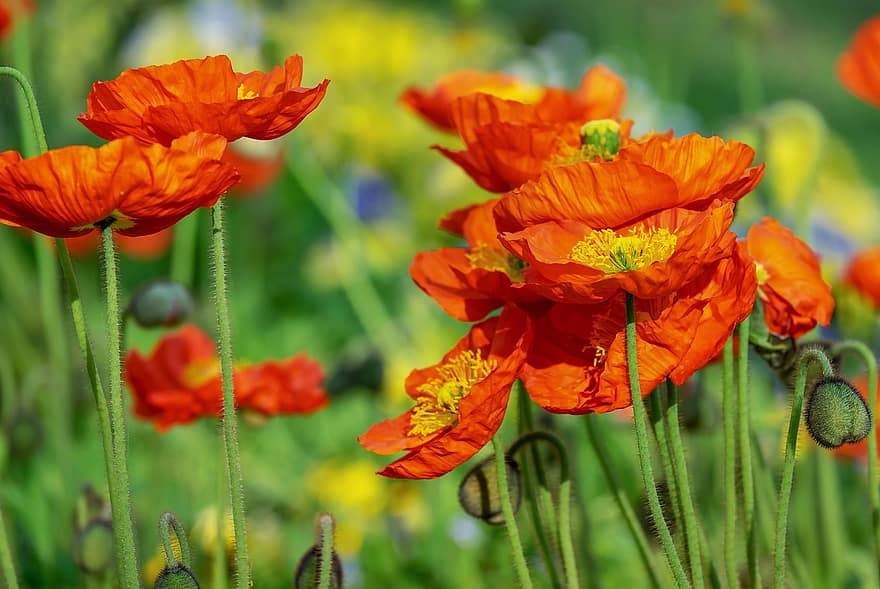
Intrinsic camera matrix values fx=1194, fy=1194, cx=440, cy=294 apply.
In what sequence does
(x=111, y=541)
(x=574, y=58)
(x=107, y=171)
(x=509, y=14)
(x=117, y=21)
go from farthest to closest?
1. (x=509, y=14)
2. (x=574, y=58)
3. (x=117, y=21)
4. (x=111, y=541)
5. (x=107, y=171)

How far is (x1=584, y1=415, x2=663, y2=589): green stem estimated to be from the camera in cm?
102

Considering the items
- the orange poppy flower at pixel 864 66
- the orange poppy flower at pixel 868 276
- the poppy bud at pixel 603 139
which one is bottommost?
the orange poppy flower at pixel 868 276

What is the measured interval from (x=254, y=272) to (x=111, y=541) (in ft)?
6.65

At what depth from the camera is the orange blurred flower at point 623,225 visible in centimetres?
80

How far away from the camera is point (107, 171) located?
2.61 ft

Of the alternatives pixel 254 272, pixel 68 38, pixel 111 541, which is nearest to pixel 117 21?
pixel 68 38

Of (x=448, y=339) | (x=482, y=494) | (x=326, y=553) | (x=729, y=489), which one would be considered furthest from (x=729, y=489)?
(x=448, y=339)

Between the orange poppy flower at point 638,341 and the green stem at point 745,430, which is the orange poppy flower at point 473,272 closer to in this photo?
the orange poppy flower at point 638,341

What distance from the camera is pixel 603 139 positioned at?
94 centimetres

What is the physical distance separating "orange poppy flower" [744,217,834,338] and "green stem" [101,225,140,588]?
508mm

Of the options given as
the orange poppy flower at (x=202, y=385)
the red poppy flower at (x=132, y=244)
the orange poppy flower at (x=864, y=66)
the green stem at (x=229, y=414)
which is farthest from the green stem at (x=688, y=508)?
the red poppy flower at (x=132, y=244)

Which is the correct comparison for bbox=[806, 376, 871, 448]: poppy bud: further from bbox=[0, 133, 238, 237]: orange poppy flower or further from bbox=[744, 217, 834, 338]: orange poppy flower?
bbox=[0, 133, 238, 237]: orange poppy flower

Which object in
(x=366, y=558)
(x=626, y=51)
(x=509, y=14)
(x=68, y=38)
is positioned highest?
(x=509, y=14)

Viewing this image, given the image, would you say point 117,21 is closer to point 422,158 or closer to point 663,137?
point 422,158
